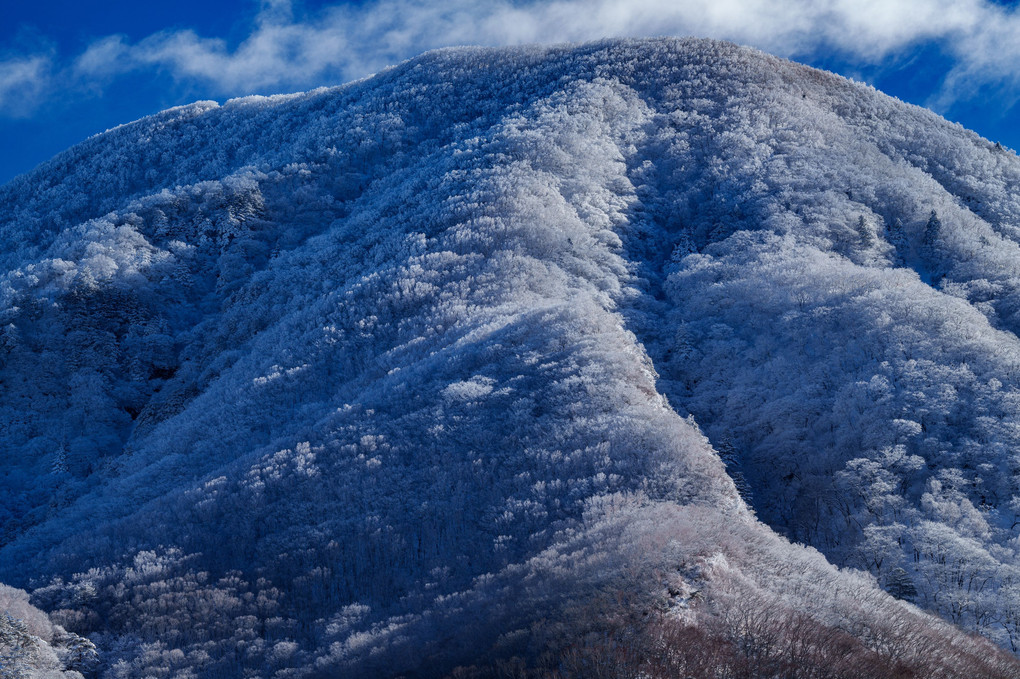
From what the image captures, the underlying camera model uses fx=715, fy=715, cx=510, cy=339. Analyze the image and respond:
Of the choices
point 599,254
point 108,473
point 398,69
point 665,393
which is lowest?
point 665,393

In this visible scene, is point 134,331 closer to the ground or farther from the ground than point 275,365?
farther from the ground

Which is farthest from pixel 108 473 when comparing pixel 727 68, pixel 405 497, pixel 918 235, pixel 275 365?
pixel 727 68

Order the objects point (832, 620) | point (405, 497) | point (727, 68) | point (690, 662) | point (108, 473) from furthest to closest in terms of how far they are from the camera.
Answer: point (727, 68)
point (108, 473)
point (405, 497)
point (832, 620)
point (690, 662)

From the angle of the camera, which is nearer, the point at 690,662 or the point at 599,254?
the point at 690,662

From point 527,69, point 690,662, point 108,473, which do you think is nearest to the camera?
point 690,662

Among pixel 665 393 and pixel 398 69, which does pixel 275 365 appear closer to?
pixel 665 393

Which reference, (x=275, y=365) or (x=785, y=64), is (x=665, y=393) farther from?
(x=785, y=64)

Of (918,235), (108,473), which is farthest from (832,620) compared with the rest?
(108,473)
